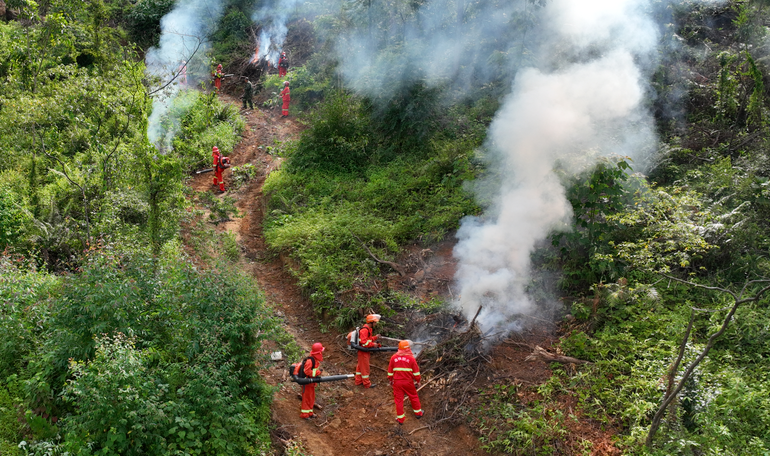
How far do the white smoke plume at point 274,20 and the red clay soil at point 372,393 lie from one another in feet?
53.7

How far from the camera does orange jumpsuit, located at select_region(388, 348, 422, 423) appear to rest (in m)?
6.98

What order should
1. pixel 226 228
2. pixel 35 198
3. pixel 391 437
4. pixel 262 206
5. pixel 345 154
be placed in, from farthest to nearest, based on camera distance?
pixel 345 154 → pixel 262 206 → pixel 226 228 → pixel 35 198 → pixel 391 437

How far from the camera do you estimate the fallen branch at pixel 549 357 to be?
294 inches

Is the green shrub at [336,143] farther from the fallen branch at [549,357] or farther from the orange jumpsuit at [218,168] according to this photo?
the fallen branch at [549,357]

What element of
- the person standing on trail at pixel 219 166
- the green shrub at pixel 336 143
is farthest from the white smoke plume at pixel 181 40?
the green shrub at pixel 336 143

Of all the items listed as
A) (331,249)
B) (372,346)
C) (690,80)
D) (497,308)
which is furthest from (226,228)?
(690,80)

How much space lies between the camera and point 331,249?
1098cm

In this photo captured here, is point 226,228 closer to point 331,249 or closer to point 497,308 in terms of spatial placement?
point 331,249

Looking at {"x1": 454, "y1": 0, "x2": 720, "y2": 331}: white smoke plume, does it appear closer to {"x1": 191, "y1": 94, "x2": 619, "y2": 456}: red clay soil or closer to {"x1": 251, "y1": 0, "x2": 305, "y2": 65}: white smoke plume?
{"x1": 191, "y1": 94, "x2": 619, "y2": 456}: red clay soil

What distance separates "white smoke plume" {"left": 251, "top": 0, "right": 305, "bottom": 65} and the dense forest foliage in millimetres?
8113

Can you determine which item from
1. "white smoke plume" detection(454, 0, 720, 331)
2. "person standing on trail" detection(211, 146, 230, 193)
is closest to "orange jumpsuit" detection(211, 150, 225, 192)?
"person standing on trail" detection(211, 146, 230, 193)

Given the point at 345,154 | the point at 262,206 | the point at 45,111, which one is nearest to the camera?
the point at 45,111

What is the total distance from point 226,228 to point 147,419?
7900mm

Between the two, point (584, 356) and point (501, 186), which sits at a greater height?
point (501, 186)
